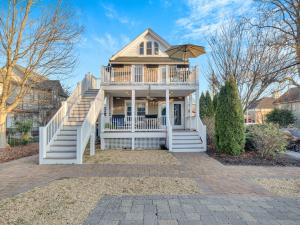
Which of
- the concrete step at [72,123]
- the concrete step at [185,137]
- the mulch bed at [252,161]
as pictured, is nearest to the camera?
the mulch bed at [252,161]

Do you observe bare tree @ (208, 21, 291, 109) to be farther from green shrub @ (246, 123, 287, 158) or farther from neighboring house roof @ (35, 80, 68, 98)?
neighboring house roof @ (35, 80, 68, 98)

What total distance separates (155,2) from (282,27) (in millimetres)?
7587

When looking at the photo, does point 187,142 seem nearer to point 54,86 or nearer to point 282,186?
point 282,186

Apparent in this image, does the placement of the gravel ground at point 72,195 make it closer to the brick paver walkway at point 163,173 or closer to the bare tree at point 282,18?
the brick paver walkway at point 163,173

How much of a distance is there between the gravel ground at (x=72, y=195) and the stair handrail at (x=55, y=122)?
280 centimetres

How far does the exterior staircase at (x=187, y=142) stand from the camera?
Answer: 9.86m

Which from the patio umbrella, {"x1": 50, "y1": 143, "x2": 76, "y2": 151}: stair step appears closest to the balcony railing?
the patio umbrella

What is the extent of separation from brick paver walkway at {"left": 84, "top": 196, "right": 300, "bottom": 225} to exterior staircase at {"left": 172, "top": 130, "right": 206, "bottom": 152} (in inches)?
235

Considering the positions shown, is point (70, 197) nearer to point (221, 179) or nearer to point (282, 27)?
point (221, 179)

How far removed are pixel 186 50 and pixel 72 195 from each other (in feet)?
28.6

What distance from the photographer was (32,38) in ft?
30.4

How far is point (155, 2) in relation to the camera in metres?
11.7

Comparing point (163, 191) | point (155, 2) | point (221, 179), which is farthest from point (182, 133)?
point (155, 2)

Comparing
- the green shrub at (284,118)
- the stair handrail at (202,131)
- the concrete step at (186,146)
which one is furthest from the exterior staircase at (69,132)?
the green shrub at (284,118)
